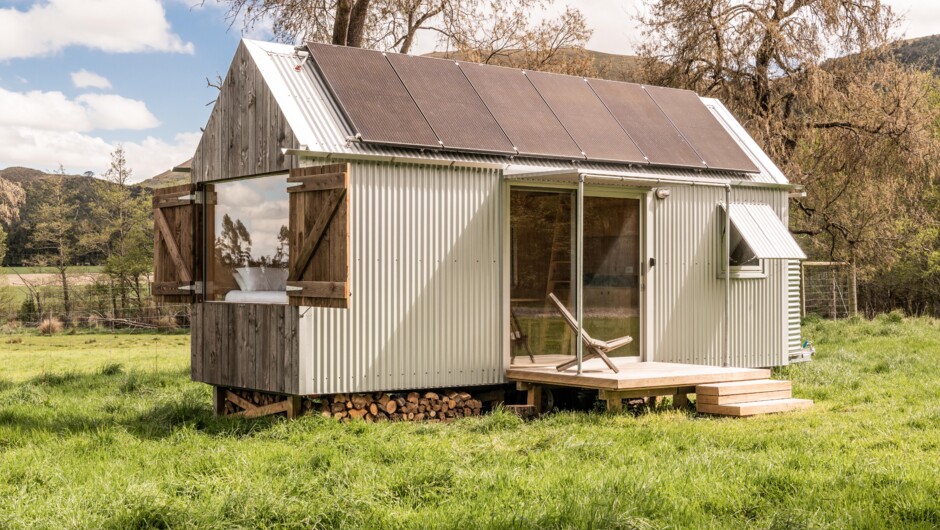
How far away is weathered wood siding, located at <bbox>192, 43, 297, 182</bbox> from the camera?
9.16 meters

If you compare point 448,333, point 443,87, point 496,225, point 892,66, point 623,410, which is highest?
point 892,66

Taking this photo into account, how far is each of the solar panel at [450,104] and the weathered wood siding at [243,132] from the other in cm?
156

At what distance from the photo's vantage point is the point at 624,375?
30.2ft

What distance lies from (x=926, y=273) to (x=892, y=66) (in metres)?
8.79

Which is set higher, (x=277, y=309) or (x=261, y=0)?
(x=261, y=0)

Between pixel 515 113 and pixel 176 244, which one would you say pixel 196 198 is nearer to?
pixel 176 244

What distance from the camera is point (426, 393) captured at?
948 cm

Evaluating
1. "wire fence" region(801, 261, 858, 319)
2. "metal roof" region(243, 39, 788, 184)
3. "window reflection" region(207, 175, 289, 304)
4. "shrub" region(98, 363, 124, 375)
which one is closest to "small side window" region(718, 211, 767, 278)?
"metal roof" region(243, 39, 788, 184)

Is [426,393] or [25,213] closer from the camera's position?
[426,393]

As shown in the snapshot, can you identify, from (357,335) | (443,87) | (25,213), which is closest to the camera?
(357,335)

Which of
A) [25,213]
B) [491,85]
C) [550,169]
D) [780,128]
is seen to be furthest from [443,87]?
[25,213]

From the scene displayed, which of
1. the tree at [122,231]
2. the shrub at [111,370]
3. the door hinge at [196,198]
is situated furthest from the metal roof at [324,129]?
the tree at [122,231]

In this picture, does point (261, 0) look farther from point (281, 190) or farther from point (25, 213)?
point (25, 213)

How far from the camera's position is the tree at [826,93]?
18.8 meters
